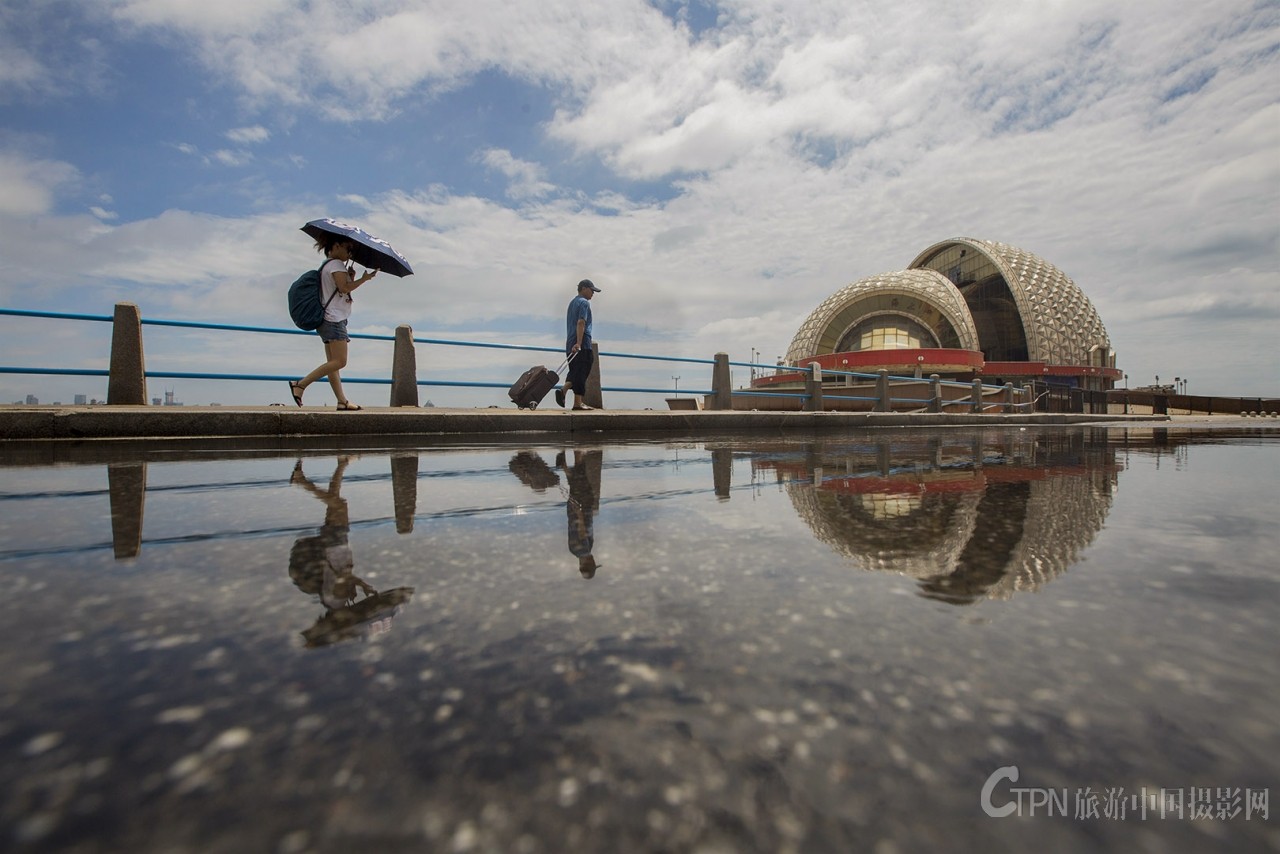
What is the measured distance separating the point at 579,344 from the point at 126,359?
200 inches

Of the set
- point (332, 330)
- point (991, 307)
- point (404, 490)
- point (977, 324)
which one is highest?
point (991, 307)

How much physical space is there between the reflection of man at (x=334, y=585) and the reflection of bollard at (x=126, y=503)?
41 cm

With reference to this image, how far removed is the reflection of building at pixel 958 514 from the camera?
140 centimetres

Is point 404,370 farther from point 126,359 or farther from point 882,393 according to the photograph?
point 882,393

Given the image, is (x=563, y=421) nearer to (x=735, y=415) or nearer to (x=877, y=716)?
(x=735, y=415)

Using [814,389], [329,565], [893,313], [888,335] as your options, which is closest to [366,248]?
[329,565]

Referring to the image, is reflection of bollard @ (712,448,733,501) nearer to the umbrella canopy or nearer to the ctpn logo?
the ctpn logo

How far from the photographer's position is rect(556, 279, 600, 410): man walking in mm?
8680

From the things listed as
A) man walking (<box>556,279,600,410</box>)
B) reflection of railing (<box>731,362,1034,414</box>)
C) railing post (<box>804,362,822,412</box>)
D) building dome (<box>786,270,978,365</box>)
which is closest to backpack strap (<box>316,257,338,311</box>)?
man walking (<box>556,279,600,410</box>)

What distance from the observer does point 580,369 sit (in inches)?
359

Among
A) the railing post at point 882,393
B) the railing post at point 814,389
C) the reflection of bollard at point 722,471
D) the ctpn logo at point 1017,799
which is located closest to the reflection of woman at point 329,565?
the ctpn logo at point 1017,799

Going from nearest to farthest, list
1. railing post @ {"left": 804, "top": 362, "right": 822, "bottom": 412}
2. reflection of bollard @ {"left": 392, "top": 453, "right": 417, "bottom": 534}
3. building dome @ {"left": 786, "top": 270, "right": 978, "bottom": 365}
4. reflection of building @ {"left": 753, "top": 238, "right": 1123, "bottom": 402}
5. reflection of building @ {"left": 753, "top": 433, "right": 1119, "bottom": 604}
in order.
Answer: reflection of building @ {"left": 753, "top": 433, "right": 1119, "bottom": 604}
reflection of bollard @ {"left": 392, "top": 453, "right": 417, "bottom": 534}
railing post @ {"left": 804, "top": 362, "right": 822, "bottom": 412}
reflection of building @ {"left": 753, "top": 238, "right": 1123, "bottom": 402}
building dome @ {"left": 786, "top": 270, "right": 978, "bottom": 365}

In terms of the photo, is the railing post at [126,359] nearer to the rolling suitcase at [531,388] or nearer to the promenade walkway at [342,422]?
the promenade walkway at [342,422]

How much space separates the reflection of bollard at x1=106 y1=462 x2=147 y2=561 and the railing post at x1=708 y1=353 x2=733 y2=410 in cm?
896
